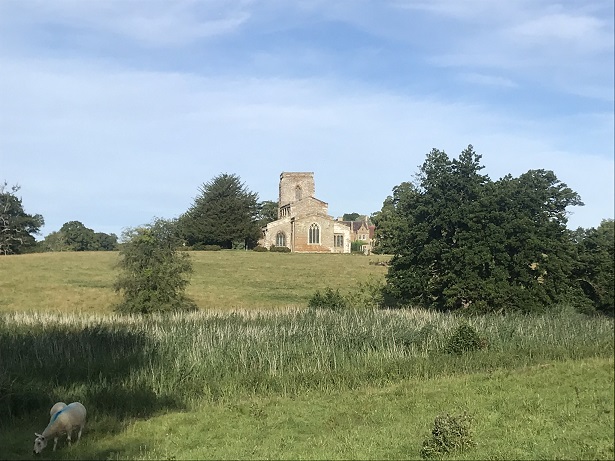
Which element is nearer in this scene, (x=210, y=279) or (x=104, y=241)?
(x=210, y=279)

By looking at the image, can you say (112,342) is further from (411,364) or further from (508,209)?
(508,209)

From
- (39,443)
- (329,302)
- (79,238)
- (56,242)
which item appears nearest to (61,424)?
(39,443)

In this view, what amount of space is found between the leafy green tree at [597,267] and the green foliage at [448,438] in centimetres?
238

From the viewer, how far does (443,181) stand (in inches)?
1161

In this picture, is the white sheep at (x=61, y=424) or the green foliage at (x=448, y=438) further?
the white sheep at (x=61, y=424)

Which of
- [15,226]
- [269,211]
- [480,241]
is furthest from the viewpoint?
[269,211]

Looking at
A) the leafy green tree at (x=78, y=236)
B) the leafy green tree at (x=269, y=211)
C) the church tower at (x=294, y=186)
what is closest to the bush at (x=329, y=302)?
the church tower at (x=294, y=186)

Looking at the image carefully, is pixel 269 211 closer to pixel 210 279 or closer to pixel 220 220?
pixel 220 220

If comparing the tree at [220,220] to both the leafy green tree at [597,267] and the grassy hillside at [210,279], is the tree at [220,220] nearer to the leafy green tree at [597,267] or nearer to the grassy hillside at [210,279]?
the grassy hillside at [210,279]

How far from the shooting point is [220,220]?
255ft

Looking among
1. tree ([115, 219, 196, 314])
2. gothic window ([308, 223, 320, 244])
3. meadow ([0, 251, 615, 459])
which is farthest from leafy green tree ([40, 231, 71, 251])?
meadow ([0, 251, 615, 459])

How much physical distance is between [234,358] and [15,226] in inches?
2353

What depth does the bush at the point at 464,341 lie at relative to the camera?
15000 millimetres

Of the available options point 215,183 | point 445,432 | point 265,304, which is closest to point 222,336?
point 445,432
